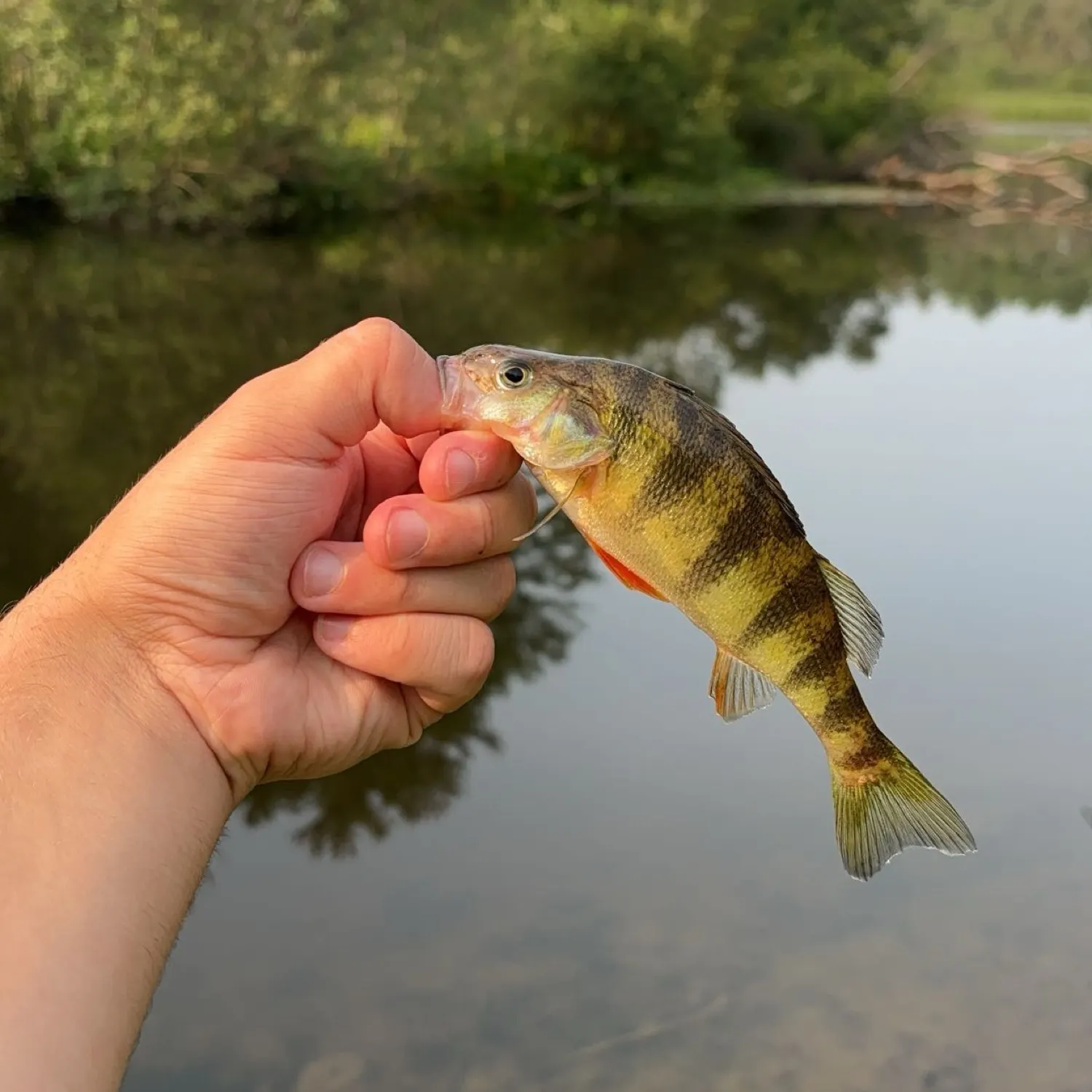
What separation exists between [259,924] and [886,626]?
4566 millimetres

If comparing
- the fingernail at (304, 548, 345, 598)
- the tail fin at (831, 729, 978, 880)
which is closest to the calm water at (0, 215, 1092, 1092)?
the tail fin at (831, 729, 978, 880)

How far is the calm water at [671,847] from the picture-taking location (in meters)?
4.64

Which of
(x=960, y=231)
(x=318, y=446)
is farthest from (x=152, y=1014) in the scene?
(x=960, y=231)

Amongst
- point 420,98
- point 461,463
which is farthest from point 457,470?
point 420,98

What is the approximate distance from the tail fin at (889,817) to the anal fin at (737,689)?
22 cm

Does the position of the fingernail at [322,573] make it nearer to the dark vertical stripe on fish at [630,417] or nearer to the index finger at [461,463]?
the index finger at [461,463]

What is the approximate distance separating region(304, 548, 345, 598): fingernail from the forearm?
14.5 inches

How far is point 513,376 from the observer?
7.30 ft

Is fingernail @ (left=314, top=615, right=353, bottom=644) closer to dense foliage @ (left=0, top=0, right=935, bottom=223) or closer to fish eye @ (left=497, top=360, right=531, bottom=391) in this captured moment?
fish eye @ (left=497, top=360, right=531, bottom=391)

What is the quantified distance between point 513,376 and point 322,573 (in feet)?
1.87

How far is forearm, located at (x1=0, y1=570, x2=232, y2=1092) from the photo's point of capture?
182 cm

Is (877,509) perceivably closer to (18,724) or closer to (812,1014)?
(812,1014)

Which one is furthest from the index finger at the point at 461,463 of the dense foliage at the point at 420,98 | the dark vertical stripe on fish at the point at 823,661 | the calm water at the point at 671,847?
the dense foliage at the point at 420,98

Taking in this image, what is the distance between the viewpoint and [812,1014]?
15.8 ft
